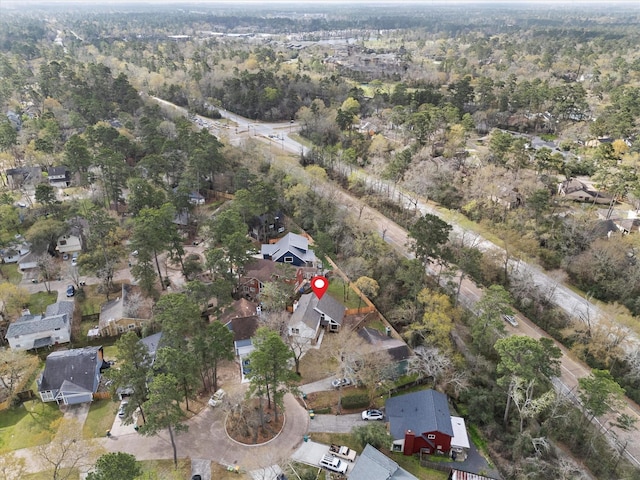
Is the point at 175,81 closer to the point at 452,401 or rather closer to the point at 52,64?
the point at 52,64

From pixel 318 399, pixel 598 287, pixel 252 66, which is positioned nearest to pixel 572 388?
pixel 598 287

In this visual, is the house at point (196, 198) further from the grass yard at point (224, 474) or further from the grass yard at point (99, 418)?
the grass yard at point (224, 474)

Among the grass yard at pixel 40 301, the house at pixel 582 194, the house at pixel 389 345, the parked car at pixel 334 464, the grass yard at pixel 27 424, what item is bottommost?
the grass yard at pixel 40 301

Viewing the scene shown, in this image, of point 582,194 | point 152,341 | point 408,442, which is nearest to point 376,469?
point 408,442

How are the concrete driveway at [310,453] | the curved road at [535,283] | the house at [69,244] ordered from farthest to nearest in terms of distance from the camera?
the house at [69,244] → the curved road at [535,283] → the concrete driveway at [310,453]

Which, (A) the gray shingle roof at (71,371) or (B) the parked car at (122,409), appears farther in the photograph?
(A) the gray shingle roof at (71,371)

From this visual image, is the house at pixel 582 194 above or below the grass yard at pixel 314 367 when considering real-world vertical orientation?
above

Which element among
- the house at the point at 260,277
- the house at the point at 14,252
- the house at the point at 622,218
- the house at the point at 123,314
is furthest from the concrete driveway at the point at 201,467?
the house at the point at 622,218
